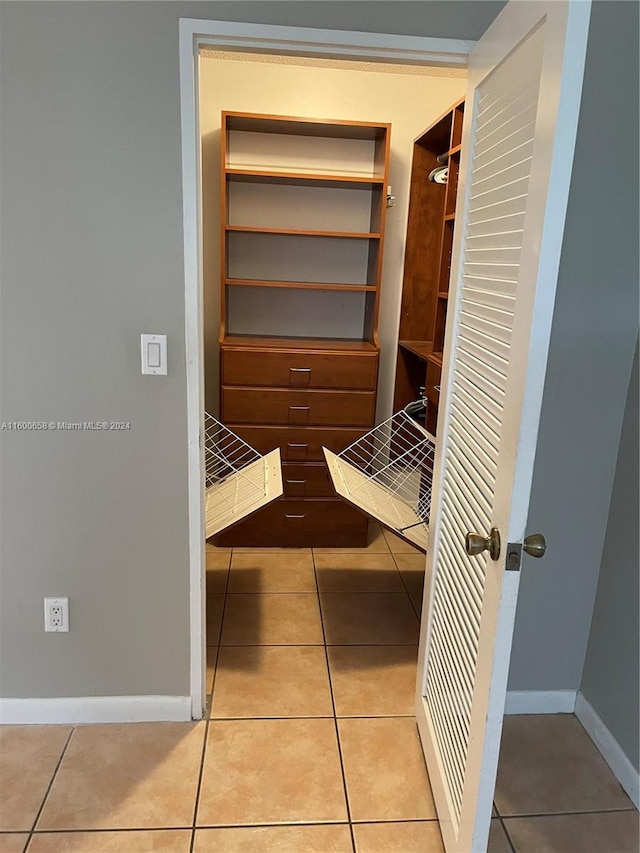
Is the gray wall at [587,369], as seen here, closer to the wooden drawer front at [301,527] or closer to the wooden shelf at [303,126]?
the wooden drawer front at [301,527]

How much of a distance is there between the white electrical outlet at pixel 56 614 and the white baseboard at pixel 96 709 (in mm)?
256

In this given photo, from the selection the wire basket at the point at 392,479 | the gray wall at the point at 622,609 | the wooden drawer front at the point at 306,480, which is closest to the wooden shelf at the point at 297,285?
the wire basket at the point at 392,479

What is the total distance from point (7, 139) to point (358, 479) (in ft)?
5.83

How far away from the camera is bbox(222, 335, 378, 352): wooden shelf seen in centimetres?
301

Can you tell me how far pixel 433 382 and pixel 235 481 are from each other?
0.98 metres

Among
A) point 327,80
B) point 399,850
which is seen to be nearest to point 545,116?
point 399,850

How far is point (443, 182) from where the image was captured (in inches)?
122

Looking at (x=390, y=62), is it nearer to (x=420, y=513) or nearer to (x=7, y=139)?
(x=7, y=139)

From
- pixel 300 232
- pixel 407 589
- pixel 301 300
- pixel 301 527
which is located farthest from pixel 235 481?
pixel 300 232

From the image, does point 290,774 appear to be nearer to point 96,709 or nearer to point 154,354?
point 96,709

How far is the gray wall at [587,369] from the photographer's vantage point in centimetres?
161

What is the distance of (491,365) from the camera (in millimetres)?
1383

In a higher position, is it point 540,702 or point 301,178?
point 301,178

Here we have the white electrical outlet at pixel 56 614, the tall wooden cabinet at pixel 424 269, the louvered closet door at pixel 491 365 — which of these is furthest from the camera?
the tall wooden cabinet at pixel 424 269
